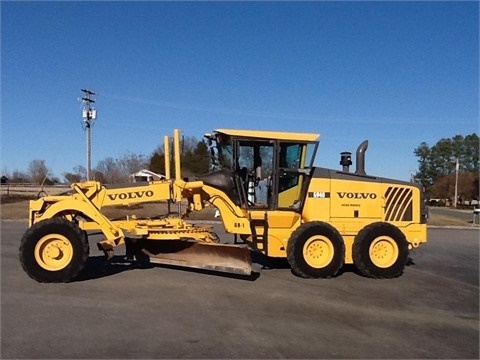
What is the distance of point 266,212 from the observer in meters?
11.1

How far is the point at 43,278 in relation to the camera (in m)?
9.53

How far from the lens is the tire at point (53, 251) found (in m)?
9.58

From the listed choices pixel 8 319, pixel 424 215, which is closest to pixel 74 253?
pixel 8 319

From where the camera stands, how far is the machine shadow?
10.3 meters

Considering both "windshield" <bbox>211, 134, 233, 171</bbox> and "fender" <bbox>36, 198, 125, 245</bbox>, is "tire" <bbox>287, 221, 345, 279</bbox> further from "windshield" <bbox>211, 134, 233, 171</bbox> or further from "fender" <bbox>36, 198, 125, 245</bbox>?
"fender" <bbox>36, 198, 125, 245</bbox>

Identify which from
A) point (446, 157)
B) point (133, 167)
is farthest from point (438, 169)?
point (133, 167)

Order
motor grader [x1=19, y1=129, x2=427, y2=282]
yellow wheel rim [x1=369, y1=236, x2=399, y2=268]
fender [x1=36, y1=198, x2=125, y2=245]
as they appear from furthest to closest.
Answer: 1. yellow wheel rim [x1=369, y1=236, x2=399, y2=268]
2. motor grader [x1=19, y1=129, x2=427, y2=282]
3. fender [x1=36, y1=198, x2=125, y2=245]

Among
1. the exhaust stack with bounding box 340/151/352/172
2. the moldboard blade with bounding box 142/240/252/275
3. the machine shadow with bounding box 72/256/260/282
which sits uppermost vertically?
the exhaust stack with bounding box 340/151/352/172

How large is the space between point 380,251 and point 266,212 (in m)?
2.46

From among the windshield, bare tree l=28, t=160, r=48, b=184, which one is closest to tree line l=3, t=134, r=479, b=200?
bare tree l=28, t=160, r=48, b=184

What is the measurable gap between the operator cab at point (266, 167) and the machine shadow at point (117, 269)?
154 centimetres

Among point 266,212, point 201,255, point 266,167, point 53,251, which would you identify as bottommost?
point 201,255

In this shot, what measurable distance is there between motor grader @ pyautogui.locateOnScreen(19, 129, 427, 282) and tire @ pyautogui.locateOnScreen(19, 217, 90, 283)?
0.30m

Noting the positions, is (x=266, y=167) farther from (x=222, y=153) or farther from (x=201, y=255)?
(x=201, y=255)
